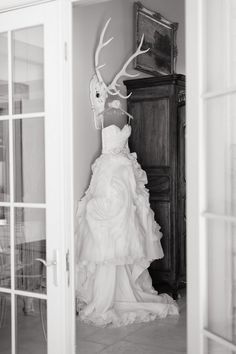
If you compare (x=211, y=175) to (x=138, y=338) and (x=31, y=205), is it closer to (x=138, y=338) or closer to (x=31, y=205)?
(x=31, y=205)

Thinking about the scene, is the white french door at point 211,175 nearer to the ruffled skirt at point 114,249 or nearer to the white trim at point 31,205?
the white trim at point 31,205

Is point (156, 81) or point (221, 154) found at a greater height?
point (156, 81)

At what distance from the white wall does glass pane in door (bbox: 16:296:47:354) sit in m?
2.08

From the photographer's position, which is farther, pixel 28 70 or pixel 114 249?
pixel 114 249

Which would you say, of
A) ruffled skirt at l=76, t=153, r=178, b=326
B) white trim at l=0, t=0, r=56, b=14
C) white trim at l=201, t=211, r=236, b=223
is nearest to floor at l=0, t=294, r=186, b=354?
ruffled skirt at l=76, t=153, r=178, b=326

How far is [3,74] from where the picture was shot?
2.63m

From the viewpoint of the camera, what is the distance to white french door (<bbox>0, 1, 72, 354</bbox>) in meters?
2.45

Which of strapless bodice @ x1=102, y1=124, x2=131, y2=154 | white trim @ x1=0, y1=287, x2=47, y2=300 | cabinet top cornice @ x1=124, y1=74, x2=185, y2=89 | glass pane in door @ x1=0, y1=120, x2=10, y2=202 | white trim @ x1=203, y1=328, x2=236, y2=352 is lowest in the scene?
white trim @ x1=203, y1=328, x2=236, y2=352

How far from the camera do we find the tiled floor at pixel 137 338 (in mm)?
3650

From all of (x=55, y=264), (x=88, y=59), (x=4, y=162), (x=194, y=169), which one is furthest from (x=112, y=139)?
(x=194, y=169)

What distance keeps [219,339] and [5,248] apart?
1280mm

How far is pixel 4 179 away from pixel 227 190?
128 centimetres

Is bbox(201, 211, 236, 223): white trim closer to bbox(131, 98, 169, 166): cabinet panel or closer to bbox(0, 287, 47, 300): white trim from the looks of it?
bbox(0, 287, 47, 300): white trim

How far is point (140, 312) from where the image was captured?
4.35 m
